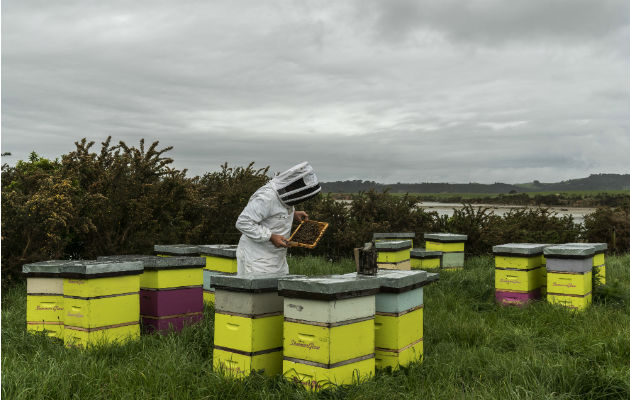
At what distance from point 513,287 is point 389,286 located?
3.91 m

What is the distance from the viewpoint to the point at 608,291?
7.41m

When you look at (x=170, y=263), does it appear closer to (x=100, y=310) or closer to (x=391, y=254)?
(x=100, y=310)

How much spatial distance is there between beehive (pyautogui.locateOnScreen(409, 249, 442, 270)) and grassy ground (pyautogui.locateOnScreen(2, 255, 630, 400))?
13.6 ft

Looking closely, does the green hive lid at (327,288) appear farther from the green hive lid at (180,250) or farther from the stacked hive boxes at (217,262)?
the green hive lid at (180,250)

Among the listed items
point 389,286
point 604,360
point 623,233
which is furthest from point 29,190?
point 623,233

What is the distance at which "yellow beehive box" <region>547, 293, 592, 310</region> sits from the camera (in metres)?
6.91

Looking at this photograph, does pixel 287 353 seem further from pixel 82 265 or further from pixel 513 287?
pixel 513 287

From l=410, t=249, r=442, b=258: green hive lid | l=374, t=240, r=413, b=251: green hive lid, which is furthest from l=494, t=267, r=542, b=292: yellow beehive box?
l=410, t=249, r=442, b=258: green hive lid

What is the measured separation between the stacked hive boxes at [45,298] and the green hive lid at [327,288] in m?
2.89

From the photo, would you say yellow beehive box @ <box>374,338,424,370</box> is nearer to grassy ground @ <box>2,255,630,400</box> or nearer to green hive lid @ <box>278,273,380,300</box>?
grassy ground @ <box>2,255,630,400</box>

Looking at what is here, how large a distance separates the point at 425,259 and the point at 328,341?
7.28 m

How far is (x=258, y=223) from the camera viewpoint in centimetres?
536

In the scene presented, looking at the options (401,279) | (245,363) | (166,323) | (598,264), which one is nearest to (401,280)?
(401,279)

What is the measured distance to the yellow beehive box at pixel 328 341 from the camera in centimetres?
377
